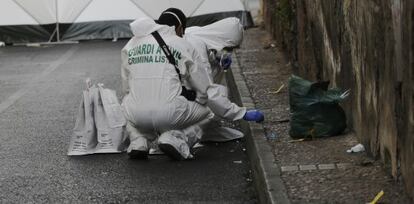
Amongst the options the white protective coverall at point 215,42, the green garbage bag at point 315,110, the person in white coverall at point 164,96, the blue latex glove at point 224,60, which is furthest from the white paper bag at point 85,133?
the green garbage bag at point 315,110

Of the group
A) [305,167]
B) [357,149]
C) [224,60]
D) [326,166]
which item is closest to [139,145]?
[224,60]

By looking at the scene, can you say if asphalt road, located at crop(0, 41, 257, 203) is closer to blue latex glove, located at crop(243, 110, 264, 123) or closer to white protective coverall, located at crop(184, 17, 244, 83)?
blue latex glove, located at crop(243, 110, 264, 123)

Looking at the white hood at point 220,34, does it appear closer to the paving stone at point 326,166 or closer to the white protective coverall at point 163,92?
the white protective coverall at point 163,92

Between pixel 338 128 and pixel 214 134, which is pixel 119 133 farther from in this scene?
pixel 338 128

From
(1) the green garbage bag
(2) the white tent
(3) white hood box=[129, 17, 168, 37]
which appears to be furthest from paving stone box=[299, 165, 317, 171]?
(2) the white tent

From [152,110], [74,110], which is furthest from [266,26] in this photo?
[152,110]

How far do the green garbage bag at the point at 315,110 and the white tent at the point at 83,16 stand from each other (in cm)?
1393

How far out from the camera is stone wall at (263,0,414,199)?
207 inches

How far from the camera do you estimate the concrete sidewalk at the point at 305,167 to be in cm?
561

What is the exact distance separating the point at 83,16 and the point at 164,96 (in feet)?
48.6

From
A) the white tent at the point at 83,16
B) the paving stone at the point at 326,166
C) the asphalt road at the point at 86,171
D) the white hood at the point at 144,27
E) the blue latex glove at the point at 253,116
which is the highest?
the white hood at the point at 144,27

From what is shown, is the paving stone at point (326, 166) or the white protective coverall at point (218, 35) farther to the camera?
the white protective coverall at point (218, 35)

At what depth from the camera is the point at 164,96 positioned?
7.32 metres

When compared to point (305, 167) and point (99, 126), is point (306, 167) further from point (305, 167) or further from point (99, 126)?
point (99, 126)
